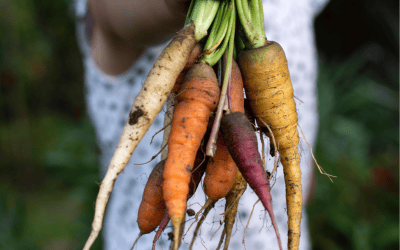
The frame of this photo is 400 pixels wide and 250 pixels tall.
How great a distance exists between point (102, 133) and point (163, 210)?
1.68 feet

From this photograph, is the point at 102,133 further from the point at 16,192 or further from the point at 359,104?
the point at 359,104

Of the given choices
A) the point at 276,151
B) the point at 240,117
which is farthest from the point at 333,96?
the point at 240,117

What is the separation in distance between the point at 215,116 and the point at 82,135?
5.05ft

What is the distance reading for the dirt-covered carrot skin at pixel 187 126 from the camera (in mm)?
508

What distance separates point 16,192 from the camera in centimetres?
167

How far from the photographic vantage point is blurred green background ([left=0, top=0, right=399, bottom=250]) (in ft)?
4.69

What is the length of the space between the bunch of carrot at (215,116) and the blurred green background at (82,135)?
1026mm

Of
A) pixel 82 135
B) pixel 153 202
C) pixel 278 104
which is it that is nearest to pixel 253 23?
pixel 278 104

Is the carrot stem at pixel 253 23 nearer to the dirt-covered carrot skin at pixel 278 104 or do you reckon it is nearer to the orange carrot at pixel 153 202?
the dirt-covered carrot skin at pixel 278 104

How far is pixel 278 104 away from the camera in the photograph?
0.62 m

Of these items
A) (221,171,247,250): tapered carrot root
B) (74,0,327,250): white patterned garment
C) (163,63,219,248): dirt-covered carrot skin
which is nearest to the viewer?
(163,63,219,248): dirt-covered carrot skin

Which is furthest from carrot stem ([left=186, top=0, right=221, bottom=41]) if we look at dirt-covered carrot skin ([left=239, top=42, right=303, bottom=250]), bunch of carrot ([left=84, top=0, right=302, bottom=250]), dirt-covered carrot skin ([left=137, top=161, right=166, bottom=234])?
dirt-covered carrot skin ([left=137, top=161, right=166, bottom=234])

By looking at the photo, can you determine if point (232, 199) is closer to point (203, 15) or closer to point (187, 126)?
point (187, 126)

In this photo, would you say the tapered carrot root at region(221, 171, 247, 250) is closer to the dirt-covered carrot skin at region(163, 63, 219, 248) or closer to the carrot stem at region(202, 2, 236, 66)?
the dirt-covered carrot skin at region(163, 63, 219, 248)
